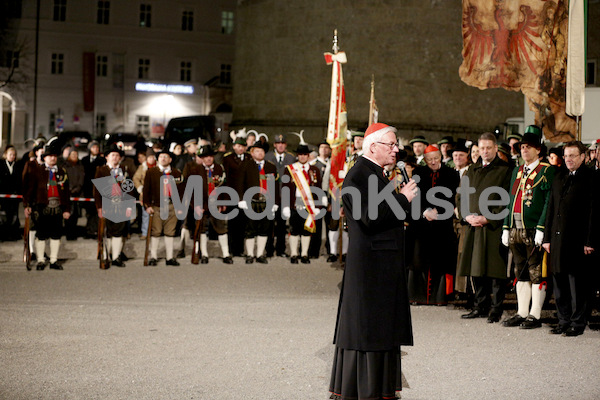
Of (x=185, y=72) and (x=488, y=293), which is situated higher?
(x=185, y=72)

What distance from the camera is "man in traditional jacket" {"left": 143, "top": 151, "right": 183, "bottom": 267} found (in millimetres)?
13438

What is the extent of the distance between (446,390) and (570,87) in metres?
4.45

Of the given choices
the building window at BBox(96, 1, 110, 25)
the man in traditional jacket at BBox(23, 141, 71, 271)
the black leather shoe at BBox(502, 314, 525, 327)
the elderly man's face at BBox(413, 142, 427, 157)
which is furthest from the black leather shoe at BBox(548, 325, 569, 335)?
the building window at BBox(96, 1, 110, 25)

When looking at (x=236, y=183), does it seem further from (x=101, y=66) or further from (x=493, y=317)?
(x=101, y=66)

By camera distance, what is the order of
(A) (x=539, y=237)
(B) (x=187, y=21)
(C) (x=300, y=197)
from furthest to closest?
(B) (x=187, y=21) → (C) (x=300, y=197) → (A) (x=539, y=237)

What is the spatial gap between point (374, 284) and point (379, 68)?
75.7 feet

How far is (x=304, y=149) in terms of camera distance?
14.2m

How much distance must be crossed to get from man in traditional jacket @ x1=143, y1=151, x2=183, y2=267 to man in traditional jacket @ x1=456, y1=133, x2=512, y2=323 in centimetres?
566

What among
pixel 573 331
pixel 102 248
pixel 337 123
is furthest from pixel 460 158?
pixel 102 248

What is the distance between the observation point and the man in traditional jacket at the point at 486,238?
9.26 m

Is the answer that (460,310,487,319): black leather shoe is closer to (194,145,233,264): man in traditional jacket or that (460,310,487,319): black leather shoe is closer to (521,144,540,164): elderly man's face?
(521,144,540,164): elderly man's face

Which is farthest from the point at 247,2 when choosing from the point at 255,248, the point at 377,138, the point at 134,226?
the point at 377,138

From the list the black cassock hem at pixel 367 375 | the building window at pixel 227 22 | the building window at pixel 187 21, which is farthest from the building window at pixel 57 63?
the black cassock hem at pixel 367 375

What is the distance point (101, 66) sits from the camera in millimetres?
55906
